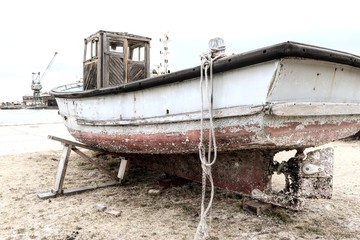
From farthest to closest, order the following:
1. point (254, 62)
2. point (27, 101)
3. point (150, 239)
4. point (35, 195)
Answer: point (27, 101) → point (35, 195) → point (150, 239) → point (254, 62)

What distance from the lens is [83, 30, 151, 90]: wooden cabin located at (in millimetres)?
5621

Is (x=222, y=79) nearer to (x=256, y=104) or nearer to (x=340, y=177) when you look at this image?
(x=256, y=104)

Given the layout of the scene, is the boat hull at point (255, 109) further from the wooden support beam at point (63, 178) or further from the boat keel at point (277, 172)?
the wooden support beam at point (63, 178)

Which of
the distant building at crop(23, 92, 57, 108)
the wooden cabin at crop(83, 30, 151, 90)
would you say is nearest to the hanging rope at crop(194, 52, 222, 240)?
the wooden cabin at crop(83, 30, 151, 90)

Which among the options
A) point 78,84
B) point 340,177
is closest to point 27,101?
point 78,84

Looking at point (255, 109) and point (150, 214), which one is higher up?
point (255, 109)

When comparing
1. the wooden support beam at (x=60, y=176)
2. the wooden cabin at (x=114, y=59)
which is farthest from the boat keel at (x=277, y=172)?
the wooden cabin at (x=114, y=59)

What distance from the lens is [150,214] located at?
3.89 meters

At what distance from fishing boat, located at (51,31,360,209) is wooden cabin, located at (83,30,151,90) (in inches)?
45.0

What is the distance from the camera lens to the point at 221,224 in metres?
3.60

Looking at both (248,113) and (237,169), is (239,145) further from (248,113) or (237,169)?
(237,169)

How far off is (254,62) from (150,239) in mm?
2017

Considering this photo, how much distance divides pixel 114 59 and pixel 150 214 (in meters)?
3.04

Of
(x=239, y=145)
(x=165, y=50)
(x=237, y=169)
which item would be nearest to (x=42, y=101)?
(x=165, y=50)
